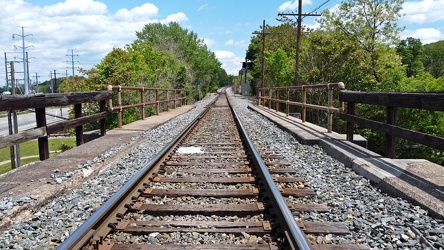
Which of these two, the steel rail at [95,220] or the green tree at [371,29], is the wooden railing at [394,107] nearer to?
the steel rail at [95,220]

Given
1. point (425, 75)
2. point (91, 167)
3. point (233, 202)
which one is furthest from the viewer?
point (425, 75)

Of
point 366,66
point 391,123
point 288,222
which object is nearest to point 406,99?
point 391,123

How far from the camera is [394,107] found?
551 centimetres

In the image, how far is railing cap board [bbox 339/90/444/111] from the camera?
4422 mm

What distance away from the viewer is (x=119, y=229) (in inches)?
128

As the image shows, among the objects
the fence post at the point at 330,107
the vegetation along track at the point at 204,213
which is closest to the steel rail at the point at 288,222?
the vegetation along track at the point at 204,213

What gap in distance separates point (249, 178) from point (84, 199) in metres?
2.07

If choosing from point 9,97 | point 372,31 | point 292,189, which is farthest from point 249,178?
point 372,31

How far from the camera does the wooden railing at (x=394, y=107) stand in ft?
14.5

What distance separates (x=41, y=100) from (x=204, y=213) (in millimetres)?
3542

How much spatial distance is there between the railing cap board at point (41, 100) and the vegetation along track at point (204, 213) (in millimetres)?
1978

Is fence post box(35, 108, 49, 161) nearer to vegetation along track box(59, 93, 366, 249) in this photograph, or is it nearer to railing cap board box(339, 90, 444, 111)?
vegetation along track box(59, 93, 366, 249)

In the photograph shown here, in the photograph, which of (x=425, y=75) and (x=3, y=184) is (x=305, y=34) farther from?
(x=3, y=184)

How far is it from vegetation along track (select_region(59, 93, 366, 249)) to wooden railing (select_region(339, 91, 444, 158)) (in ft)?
5.05
